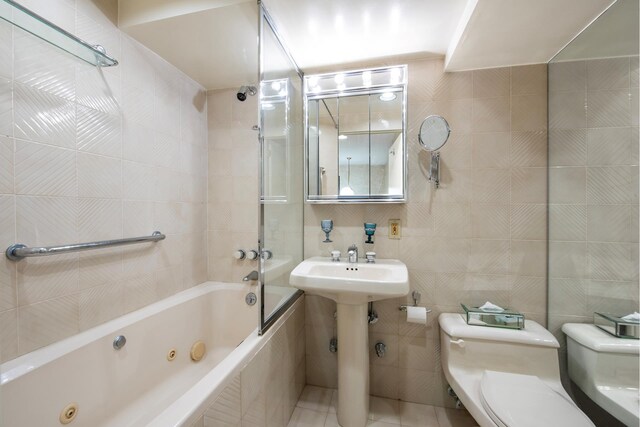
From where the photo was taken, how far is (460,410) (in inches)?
59.7

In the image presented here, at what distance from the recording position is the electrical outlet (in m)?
1.58

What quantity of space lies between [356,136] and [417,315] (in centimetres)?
114

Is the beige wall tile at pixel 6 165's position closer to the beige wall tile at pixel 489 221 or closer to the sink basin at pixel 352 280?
the sink basin at pixel 352 280

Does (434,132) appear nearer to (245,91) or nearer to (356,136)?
(356,136)

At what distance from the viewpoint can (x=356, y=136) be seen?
1594 mm

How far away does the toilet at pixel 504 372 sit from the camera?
3.19 ft

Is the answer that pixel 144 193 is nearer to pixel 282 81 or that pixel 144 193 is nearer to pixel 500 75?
pixel 282 81

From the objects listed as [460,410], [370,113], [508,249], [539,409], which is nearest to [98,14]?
[370,113]

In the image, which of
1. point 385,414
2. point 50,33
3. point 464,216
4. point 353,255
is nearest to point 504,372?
point 385,414

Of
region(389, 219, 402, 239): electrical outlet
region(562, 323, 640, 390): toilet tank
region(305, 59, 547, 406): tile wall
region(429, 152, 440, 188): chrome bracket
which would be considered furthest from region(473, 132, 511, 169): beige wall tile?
region(562, 323, 640, 390): toilet tank

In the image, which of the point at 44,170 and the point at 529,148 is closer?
the point at 44,170

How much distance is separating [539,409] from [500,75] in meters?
1.66

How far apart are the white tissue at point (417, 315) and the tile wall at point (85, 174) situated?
4.91 feet

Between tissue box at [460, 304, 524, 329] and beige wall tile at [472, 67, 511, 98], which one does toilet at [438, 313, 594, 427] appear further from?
beige wall tile at [472, 67, 511, 98]
